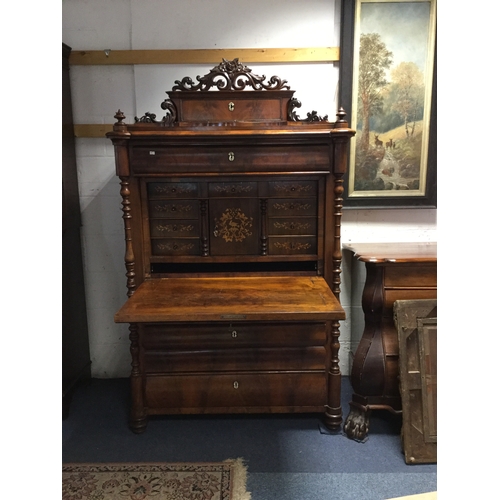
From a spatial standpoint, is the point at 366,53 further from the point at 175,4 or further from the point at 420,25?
the point at 175,4

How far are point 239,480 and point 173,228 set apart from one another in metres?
1.29

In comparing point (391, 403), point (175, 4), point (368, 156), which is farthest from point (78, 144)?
point (391, 403)

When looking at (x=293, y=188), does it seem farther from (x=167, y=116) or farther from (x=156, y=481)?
(x=156, y=481)

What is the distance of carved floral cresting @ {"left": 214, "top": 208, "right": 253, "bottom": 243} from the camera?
228 centimetres

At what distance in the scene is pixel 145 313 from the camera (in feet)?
5.73

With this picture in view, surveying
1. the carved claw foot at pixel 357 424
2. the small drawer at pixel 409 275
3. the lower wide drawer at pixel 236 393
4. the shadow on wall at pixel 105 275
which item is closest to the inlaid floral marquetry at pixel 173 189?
the shadow on wall at pixel 105 275

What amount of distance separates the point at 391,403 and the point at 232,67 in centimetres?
200

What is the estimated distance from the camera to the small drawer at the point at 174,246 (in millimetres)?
2285

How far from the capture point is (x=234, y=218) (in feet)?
7.50

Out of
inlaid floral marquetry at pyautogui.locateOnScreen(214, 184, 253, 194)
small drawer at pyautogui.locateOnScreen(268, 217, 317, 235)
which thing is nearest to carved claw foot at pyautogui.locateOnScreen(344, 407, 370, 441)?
small drawer at pyautogui.locateOnScreen(268, 217, 317, 235)

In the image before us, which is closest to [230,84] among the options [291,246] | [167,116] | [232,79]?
[232,79]

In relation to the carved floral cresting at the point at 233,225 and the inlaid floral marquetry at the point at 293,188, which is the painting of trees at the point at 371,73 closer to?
the inlaid floral marquetry at the point at 293,188

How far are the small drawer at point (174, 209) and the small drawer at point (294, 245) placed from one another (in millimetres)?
457
